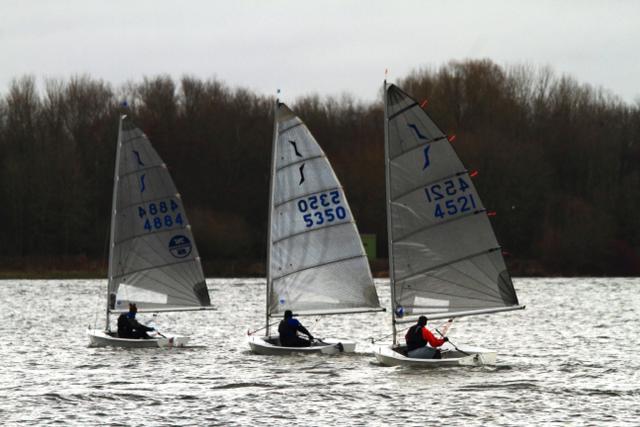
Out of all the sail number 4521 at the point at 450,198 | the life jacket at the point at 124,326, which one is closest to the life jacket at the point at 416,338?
the sail number 4521 at the point at 450,198

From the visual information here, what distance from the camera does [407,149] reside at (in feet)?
98.9

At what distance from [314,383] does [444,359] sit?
3050 millimetres

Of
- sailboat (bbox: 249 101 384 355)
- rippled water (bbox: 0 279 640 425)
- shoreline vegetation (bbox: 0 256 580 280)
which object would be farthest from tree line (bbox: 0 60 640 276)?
sailboat (bbox: 249 101 384 355)

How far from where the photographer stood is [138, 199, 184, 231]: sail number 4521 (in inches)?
1502

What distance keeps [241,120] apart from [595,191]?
27691 mm

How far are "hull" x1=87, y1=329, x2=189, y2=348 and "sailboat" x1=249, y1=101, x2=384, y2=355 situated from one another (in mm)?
3121

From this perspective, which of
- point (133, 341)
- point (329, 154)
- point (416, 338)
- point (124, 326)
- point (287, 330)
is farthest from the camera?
point (329, 154)

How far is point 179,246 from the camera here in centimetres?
3847

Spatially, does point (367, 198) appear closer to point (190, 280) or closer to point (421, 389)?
point (190, 280)

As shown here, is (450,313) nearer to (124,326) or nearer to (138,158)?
(124,326)

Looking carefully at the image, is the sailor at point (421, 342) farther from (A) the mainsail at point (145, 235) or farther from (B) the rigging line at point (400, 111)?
(A) the mainsail at point (145, 235)

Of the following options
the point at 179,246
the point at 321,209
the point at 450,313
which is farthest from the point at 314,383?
the point at 179,246

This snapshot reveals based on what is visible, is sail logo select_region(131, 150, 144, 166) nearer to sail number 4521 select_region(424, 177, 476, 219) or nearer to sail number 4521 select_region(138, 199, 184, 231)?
sail number 4521 select_region(138, 199, 184, 231)

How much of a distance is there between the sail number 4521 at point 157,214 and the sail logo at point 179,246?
435 millimetres
